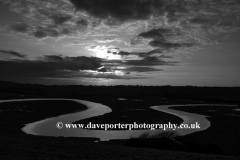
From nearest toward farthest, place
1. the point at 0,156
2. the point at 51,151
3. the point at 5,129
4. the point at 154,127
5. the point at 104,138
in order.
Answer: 1. the point at 0,156
2. the point at 51,151
3. the point at 104,138
4. the point at 5,129
5. the point at 154,127

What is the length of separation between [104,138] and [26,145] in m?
8.32

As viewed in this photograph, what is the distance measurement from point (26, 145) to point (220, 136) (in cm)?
1752

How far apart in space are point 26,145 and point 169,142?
31.8 feet

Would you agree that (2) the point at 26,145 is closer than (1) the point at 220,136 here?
Yes

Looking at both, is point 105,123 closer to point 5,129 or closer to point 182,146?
point 5,129

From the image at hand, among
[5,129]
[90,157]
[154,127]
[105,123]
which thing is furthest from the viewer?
[105,123]

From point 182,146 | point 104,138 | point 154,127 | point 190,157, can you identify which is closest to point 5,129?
point 104,138

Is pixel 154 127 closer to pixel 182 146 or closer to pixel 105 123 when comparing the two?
pixel 105 123

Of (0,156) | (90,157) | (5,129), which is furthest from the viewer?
(5,129)

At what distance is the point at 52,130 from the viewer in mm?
26109

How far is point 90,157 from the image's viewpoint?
42.4ft

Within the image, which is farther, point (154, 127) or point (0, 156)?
point (154, 127)

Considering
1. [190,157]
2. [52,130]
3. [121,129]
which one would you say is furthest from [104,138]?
[190,157]

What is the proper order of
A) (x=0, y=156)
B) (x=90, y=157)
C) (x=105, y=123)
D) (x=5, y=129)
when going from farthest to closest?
(x=105, y=123)
(x=5, y=129)
(x=90, y=157)
(x=0, y=156)
